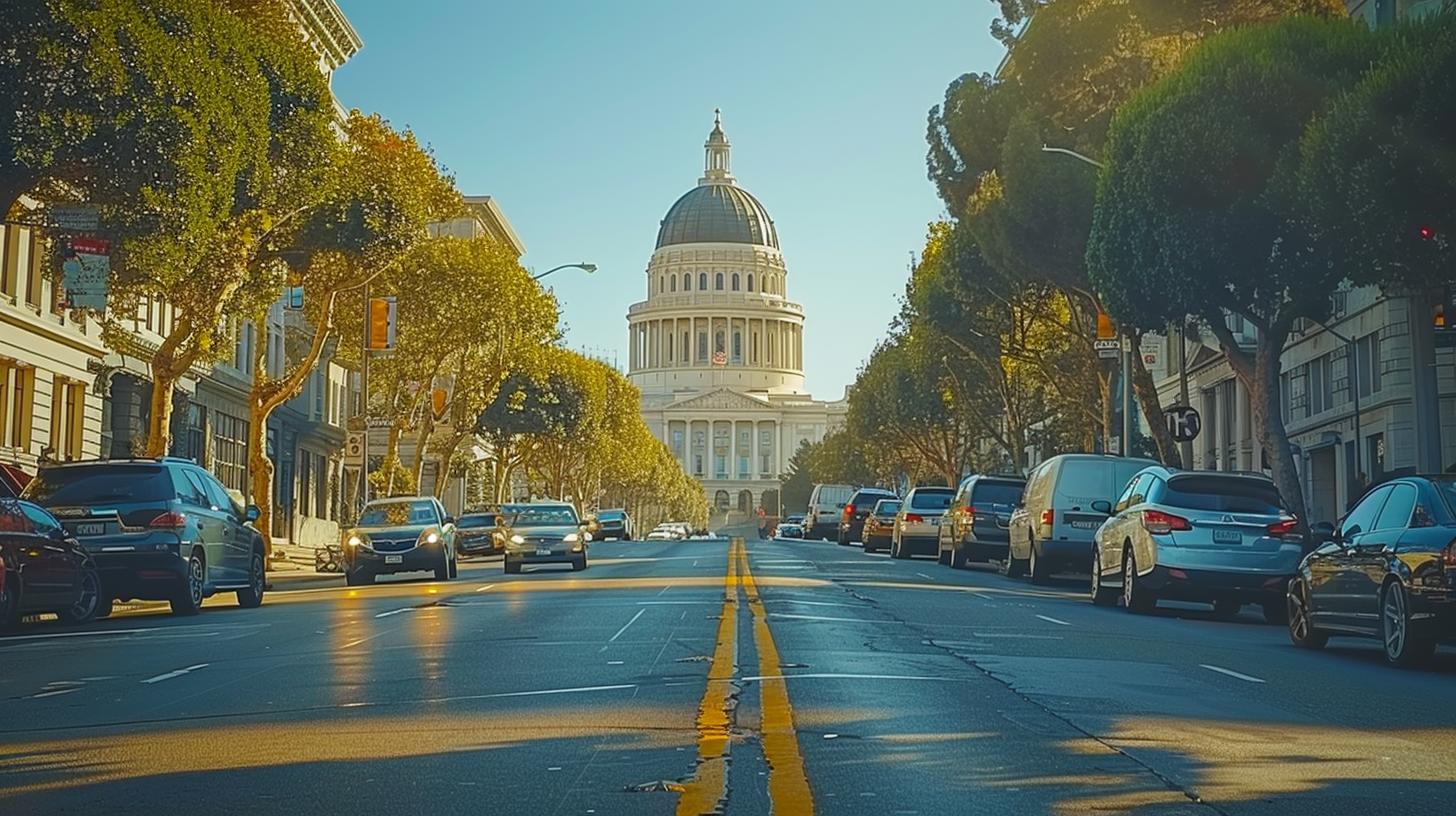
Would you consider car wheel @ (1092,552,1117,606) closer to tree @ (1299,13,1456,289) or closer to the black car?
tree @ (1299,13,1456,289)

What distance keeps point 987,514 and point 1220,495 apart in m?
14.4

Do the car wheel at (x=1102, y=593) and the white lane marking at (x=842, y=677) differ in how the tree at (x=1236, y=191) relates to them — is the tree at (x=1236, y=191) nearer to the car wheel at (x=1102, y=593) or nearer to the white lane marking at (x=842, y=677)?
the car wheel at (x=1102, y=593)

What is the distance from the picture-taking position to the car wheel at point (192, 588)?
22438 millimetres

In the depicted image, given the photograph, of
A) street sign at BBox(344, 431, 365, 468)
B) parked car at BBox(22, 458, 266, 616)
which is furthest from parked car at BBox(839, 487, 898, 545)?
parked car at BBox(22, 458, 266, 616)

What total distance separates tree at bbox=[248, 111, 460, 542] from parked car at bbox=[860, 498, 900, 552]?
15.4m

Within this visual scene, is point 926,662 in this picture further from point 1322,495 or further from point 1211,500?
point 1322,495

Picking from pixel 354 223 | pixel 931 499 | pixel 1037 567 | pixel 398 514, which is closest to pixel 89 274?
pixel 398 514

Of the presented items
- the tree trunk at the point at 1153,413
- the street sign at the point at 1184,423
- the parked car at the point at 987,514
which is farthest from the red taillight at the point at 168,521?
the street sign at the point at 1184,423

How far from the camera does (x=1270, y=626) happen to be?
73.1 ft

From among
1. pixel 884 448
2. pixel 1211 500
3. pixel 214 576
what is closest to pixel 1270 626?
pixel 1211 500

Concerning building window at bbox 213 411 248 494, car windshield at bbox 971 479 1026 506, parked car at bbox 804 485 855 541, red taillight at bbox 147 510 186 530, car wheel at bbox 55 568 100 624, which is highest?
building window at bbox 213 411 248 494

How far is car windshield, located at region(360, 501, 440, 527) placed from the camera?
33.4 metres

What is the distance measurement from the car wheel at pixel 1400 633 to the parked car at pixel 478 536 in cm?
4022

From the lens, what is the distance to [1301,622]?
17.9m
